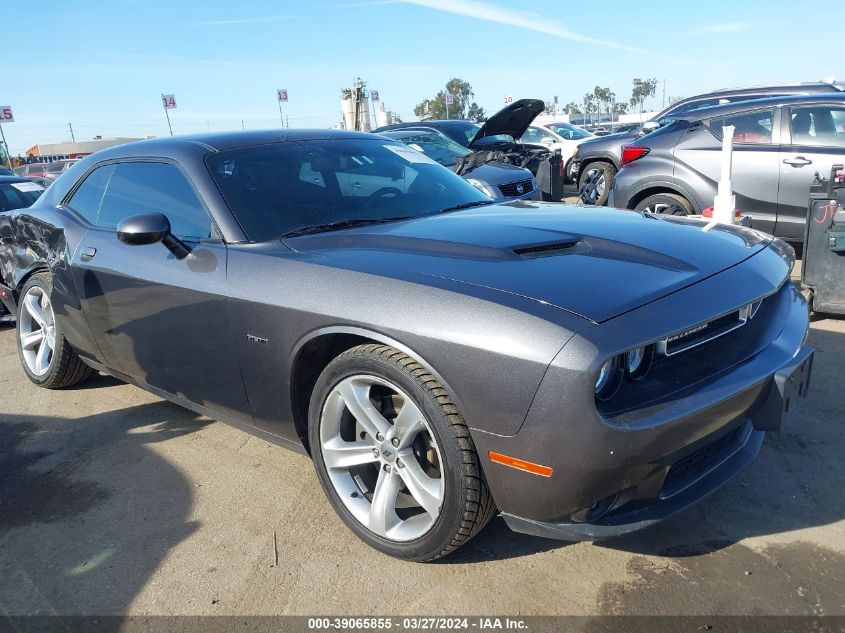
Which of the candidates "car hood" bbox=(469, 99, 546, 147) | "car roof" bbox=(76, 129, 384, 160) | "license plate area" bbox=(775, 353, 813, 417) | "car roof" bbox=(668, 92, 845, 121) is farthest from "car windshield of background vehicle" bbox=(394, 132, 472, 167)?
"license plate area" bbox=(775, 353, 813, 417)

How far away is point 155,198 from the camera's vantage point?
3.23m

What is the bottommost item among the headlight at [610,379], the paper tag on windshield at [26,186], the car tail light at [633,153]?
the headlight at [610,379]

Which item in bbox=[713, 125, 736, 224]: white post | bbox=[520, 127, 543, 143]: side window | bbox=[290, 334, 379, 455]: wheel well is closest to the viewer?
bbox=[290, 334, 379, 455]: wheel well

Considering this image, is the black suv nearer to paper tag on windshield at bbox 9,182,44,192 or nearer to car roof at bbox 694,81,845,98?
car roof at bbox 694,81,845,98

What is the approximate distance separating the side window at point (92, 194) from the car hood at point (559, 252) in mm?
1591

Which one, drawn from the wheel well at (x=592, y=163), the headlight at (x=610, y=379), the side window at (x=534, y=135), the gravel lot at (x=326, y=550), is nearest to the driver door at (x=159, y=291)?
the gravel lot at (x=326, y=550)

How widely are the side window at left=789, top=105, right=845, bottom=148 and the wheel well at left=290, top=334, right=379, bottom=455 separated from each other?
17.2 feet

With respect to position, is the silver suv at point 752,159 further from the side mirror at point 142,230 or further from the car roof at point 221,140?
the side mirror at point 142,230

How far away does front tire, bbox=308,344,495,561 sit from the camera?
2.05m

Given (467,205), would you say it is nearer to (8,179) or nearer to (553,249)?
(553,249)

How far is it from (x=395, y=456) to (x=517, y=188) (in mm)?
5166

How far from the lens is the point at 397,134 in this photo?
10.2 m

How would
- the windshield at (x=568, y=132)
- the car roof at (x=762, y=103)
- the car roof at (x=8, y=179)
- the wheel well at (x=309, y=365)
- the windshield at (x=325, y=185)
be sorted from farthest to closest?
the windshield at (x=568, y=132)
the car roof at (x=8, y=179)
the car roof at (x=762, y=103)
the windshield at (x=325, y=185)
the wheel well at (x=309, y=365)

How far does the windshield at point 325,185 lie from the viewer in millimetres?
2883
